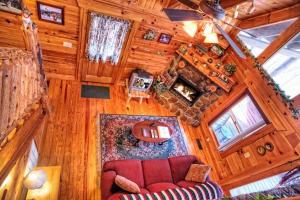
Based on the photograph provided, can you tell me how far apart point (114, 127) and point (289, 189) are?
3571 millimetres

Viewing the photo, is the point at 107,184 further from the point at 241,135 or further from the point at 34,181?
the point at 241,135

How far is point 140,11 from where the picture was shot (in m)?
4.49

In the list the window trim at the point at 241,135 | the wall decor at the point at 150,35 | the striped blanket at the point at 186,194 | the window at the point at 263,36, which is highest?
the wall decor at the point at 150,35

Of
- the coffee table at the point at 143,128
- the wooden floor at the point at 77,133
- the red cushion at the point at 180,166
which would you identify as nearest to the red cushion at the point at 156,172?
the red cushion at the point at 180,166

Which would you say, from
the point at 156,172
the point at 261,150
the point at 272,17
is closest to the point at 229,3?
the point at 272,17

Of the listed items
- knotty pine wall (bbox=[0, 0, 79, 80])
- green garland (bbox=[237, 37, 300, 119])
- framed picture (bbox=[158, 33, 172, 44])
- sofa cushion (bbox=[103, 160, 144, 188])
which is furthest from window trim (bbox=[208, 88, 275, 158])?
knotty pine wall (bbox=[0, 0, 79, 80])

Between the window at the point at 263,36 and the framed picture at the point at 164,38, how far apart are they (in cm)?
171

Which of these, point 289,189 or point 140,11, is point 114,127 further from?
point 289,189

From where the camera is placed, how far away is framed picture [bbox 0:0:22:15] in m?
3.50

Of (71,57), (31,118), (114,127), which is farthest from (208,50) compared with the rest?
(31,118)

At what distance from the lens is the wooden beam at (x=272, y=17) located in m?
3.64

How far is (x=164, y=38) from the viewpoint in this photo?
5.18m

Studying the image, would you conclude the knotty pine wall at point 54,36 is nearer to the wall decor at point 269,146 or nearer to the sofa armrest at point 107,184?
the sofa armrest at point 107,184

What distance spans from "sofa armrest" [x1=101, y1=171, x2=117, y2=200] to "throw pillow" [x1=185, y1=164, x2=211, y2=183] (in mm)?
1464
